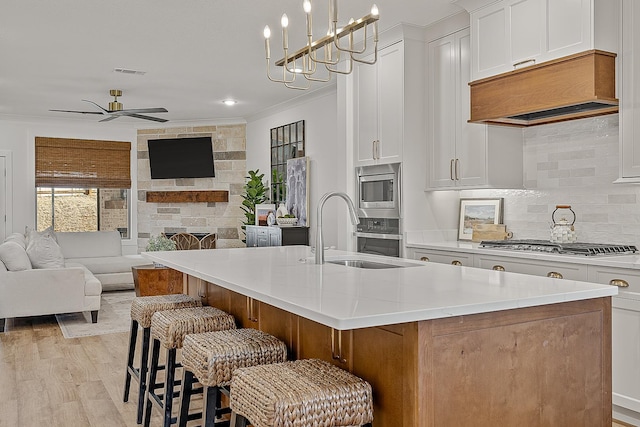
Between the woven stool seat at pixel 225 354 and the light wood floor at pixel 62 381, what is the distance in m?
0.96

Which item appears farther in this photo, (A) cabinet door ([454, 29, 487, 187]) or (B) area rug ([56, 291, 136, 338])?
(B) area rug ([56, 291, 136, 338])

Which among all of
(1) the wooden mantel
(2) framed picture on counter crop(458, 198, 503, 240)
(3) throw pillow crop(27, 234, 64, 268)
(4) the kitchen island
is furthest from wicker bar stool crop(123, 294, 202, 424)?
(1) the wooden mantel

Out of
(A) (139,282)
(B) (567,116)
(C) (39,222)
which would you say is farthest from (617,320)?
(C) (39,222)

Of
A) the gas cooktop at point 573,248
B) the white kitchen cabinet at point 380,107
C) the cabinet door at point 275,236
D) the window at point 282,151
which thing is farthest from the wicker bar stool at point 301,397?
the window at point 282,151

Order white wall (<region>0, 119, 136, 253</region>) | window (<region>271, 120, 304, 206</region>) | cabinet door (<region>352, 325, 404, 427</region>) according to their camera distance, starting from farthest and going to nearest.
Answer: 1. white wall (<region>0, 119, 136, 253</region>)
2. window (<region>271, 120, 304, 206</region>)
3. cabinet door (<region>352, 325, 404, 427</region>)

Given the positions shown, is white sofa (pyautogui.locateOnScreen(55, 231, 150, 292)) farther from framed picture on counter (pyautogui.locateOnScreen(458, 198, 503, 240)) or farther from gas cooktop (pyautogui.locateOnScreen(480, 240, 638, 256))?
gas cooktop (pyautogui.locateOnScreen(480, 240, 638, 256))

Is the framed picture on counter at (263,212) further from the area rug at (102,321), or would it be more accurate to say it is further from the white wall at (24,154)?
the white wall at (24,154)

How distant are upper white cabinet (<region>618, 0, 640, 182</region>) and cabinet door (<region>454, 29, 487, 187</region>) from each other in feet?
3.47

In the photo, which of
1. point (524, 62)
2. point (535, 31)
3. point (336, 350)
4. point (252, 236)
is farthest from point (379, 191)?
point (252, 236)

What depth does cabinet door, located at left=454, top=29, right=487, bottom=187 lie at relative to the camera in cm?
418

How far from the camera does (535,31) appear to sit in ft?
11.7

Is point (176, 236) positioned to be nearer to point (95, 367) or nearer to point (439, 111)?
point (95, 367)

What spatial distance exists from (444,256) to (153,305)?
83.7 inches

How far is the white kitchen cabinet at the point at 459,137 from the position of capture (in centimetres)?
415
